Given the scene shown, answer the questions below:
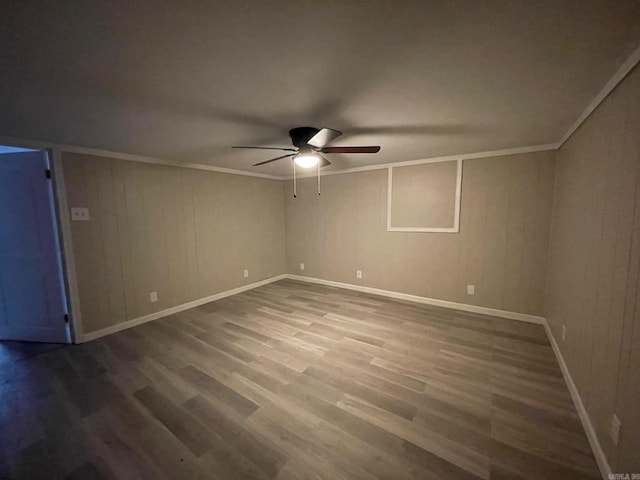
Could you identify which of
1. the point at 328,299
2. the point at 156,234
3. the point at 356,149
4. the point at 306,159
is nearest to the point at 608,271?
the point at 356,149

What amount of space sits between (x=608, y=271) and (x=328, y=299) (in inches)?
124

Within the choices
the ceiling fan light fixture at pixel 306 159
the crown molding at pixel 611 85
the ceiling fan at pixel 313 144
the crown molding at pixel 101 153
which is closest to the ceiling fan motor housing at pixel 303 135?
the ceiling fan at pixel 313 144

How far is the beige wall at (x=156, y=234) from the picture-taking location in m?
2.78

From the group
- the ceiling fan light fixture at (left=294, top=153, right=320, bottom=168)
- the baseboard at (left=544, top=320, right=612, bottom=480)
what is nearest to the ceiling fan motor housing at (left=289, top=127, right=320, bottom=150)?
the ceiling fan light fixture at (left=294, top=153, right=320, bottom=168)

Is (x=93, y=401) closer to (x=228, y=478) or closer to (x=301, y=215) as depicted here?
(x=228, y=478)

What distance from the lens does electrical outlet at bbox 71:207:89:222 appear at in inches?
105

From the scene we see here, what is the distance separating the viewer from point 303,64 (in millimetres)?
1288

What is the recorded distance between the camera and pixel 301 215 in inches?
198

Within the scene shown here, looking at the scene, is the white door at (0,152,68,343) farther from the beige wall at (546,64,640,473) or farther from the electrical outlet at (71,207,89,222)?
the beige wall at (546,64,640,473)

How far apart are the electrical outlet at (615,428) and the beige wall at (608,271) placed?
0.03 meters

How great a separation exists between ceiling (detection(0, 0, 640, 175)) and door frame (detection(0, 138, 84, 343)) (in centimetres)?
33

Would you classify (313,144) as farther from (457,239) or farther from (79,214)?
(79,214)

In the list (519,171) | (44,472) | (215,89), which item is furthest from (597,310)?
(44,472)

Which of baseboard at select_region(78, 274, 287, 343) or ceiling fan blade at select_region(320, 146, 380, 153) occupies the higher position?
ceiling fan blade at select_region(320, 146, 380, 153)
